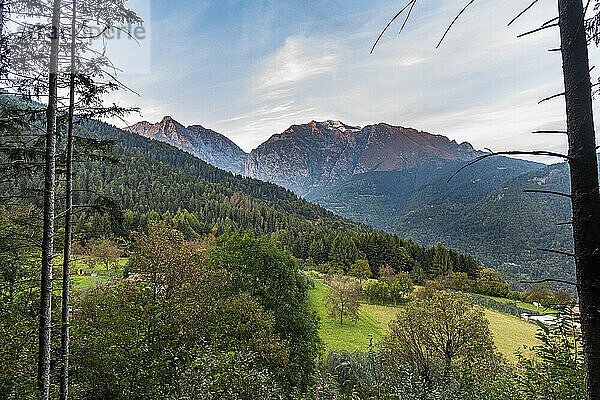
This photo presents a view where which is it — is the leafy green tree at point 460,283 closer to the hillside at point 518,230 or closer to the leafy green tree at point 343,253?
the leafy green tree at point 343,253

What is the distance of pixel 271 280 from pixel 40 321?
12509 millimetres

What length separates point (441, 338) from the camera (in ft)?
46.7

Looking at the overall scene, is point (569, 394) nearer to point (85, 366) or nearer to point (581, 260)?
point (581, 260)

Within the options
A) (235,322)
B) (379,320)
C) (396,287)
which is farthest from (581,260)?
(396,287)

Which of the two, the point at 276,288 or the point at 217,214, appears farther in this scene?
the point at 217,214

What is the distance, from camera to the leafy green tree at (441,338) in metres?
13.6

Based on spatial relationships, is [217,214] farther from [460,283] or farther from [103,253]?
[460,283]

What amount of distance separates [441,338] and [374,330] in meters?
14.3

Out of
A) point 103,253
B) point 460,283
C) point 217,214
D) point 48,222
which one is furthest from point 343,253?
point 48,222

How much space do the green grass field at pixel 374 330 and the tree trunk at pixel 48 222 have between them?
17355mm

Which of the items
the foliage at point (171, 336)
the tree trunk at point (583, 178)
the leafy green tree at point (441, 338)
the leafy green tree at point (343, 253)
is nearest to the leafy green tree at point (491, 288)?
the leafy green tree at point (343, 253)

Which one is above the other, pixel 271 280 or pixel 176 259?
pixel 176 259

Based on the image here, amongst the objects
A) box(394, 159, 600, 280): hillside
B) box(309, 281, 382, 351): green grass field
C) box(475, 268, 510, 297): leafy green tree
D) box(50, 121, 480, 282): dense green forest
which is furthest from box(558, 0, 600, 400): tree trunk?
box(394, 159, 600, 280): hillside

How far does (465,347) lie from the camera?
13891 millimetres
